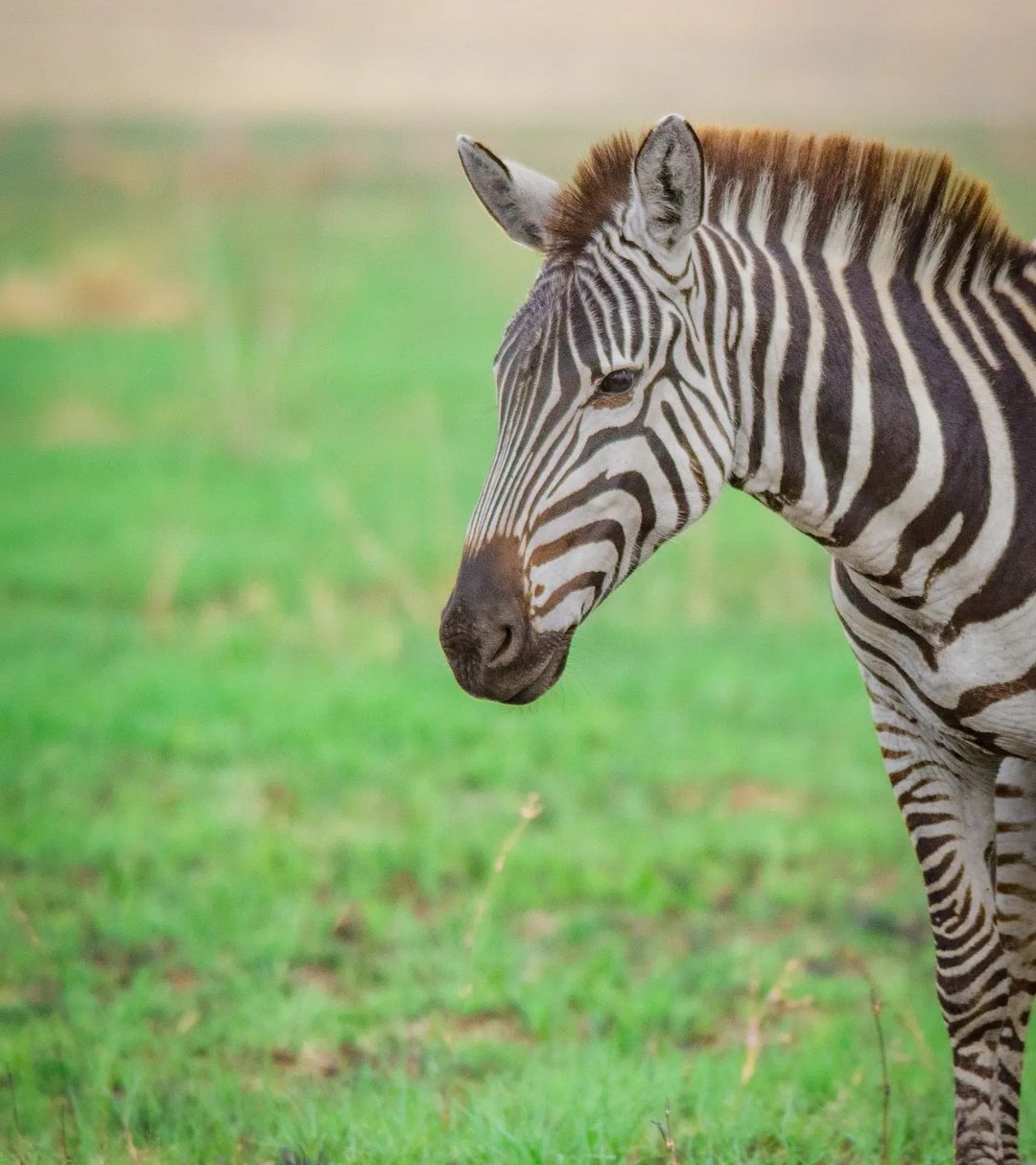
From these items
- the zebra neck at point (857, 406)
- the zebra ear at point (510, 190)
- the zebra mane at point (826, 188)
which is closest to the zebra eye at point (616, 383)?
the zebra neck at point (857, 406)

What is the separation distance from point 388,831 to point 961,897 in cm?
351

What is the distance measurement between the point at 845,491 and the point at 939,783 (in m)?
0.86

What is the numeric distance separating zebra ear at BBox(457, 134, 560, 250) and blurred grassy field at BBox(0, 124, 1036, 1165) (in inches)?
46.3

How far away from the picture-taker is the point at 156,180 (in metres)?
16.7

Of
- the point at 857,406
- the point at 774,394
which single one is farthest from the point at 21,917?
the point at 857,406

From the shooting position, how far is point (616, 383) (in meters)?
2.72

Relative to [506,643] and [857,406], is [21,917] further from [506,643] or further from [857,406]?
[857,406]

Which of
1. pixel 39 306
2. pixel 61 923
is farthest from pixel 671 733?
pixel 39 306

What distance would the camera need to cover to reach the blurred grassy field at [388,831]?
4004 mm

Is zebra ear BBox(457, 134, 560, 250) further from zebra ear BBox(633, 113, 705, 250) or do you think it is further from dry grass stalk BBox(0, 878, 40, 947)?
dry grass stalk BBox(0, 878, 40, 947)

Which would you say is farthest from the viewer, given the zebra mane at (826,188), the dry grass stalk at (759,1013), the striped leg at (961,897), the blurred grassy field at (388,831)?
the blurred grassy field at (388,831)

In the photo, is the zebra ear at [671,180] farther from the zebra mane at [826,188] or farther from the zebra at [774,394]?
the zebra mane at [826,188]

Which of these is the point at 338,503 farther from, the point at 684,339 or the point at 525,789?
the point at 684,339

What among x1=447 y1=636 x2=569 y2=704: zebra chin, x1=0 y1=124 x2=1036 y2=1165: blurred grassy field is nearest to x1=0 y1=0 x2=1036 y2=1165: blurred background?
x1=0 y1=124 x2=1036 y2=1165: blurred grassy field
